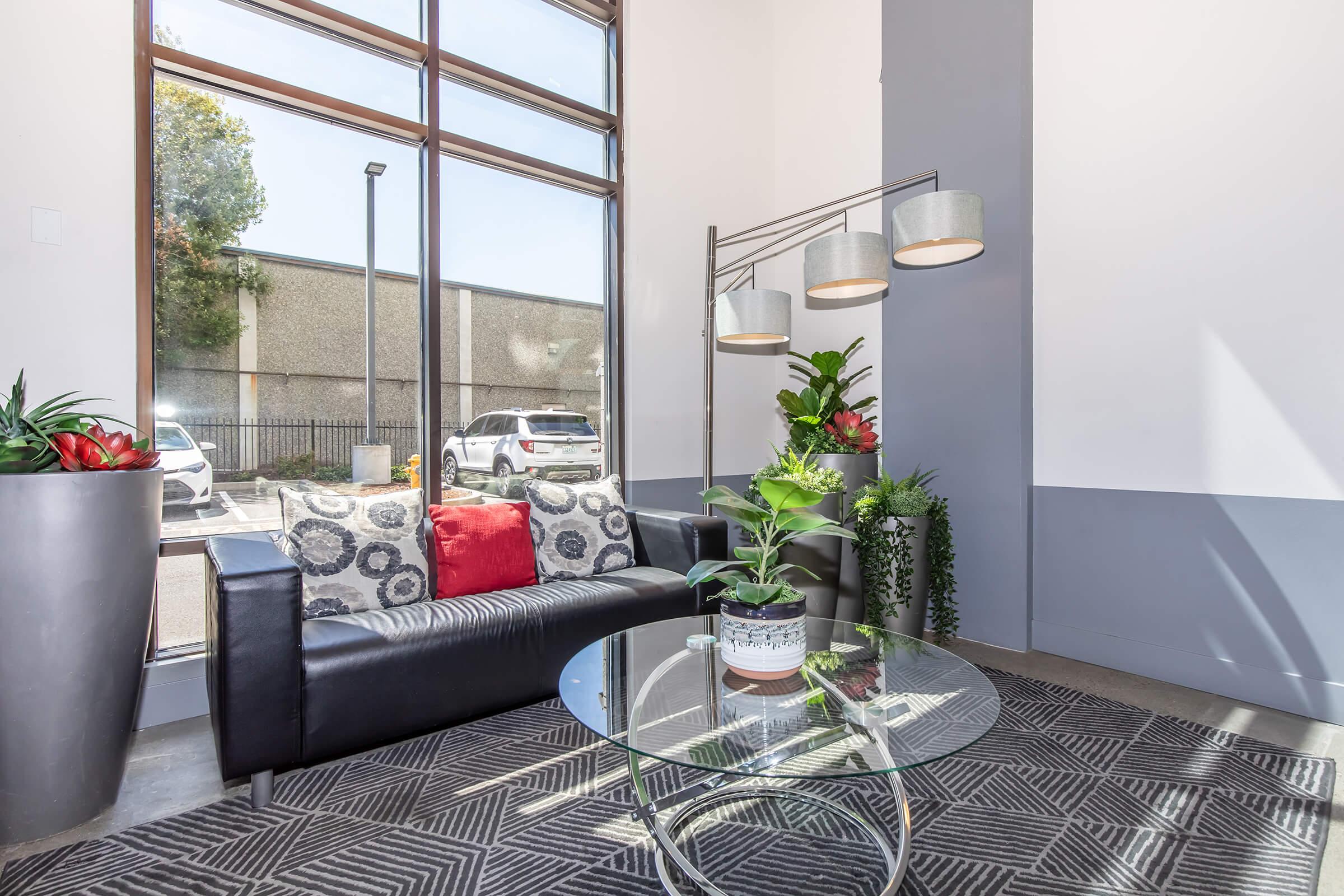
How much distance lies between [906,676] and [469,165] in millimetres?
3374

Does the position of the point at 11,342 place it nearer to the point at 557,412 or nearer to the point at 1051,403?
the point at 557,412

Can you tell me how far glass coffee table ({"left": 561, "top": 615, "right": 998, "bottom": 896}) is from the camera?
4.53 ft

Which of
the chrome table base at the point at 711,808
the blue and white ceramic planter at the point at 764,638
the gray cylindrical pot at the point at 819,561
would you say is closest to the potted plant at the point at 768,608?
the blue and white ceramic planter at the point at 764,638

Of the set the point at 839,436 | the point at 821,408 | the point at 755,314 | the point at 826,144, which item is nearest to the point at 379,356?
the point at 755,314

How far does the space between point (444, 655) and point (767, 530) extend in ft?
4.23

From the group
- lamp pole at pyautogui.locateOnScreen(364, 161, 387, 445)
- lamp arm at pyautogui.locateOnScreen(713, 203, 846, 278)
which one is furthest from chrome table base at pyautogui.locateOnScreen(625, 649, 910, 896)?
lamp arm at pyautogui.locateOnScreen(713, 203, 846, 278)

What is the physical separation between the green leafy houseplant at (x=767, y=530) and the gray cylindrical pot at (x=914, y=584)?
1751mm

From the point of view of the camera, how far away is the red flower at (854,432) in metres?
3.87

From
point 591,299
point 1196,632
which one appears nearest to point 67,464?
point 591,299

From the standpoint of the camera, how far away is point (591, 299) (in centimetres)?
415

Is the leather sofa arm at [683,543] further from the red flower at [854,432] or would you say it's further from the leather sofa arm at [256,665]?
the leather sofa arm at [256,665]

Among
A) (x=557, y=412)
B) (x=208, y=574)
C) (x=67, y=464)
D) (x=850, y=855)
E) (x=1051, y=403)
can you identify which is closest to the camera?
(x=850, y=855)

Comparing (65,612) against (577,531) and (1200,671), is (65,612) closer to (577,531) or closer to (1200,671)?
(577,531)

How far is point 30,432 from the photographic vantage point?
192cm
